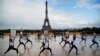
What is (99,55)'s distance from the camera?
7.95m

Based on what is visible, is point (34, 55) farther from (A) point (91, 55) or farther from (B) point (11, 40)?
(A) point (91, 55)

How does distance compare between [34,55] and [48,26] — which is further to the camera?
[48,26]

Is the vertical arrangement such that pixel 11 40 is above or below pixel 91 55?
above

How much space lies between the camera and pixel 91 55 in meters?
8.09

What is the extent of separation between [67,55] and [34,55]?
1.11 meters

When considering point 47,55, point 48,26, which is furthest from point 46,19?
point 47,55

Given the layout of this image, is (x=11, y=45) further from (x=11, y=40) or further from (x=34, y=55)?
(x=34, y=55)

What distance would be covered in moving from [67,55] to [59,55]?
Result: 0.89ft

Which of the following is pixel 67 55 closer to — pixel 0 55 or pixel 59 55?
pixel 59 55

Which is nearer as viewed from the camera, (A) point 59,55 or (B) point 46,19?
(A) point 59,55

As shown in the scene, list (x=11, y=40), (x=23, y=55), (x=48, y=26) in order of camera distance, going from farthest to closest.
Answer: (x=48, y=26), (x=23, y=55), (x=11, y=40)

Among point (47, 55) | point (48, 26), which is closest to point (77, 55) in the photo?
point (47, 55)

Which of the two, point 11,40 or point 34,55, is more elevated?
point 11,40

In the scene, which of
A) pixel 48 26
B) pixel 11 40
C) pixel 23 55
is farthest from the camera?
pixel 48 26
